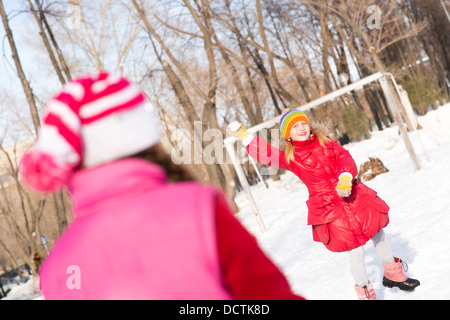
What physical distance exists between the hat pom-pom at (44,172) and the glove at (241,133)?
278 cm

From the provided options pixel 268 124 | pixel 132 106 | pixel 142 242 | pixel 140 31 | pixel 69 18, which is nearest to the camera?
pixel 142 242

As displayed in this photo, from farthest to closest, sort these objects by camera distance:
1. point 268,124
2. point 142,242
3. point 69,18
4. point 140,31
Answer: point 140,31
point 69,18
point 268,124
point 142,242

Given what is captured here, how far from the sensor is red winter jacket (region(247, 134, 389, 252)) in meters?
3.49

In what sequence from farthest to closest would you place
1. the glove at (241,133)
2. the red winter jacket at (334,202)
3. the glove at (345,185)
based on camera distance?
the glove at (241,133), the red winter jacket at (334,202), the glove at (345,185)

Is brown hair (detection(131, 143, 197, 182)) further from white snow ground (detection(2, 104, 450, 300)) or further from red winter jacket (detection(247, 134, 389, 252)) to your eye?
red winter jacket (detection(247, 134, 389, 252))

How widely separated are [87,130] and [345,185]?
251cm

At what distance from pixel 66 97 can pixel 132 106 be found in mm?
145

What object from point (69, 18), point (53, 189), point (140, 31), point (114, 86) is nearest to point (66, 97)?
point (114, 86)

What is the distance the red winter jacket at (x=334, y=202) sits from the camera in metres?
3.49

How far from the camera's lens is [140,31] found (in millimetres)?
17406
